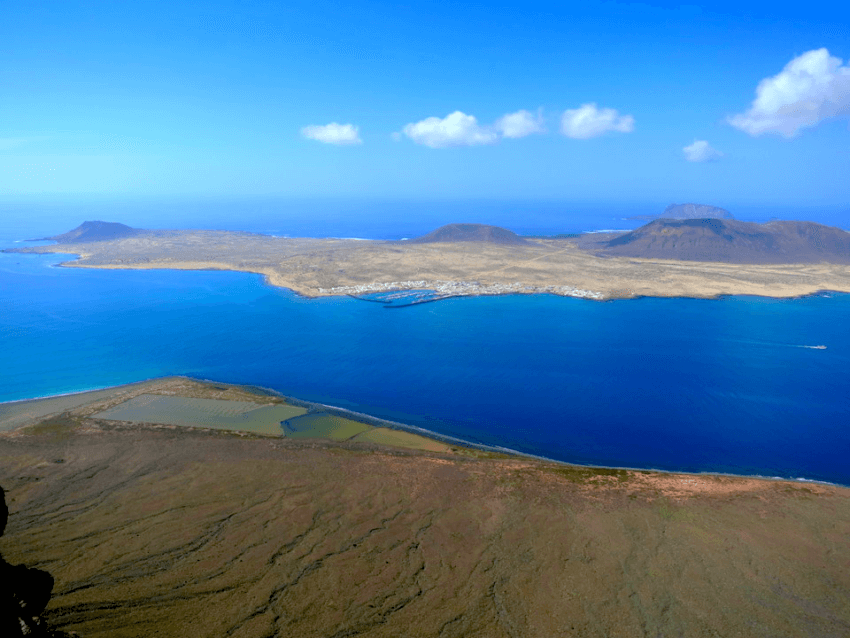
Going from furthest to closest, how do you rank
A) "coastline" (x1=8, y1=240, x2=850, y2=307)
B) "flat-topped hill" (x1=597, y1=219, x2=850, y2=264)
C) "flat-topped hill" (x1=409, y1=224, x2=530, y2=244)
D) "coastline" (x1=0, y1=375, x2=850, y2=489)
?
"flat-topped hill" (x1=409, y1=224, x2=530, y2=244) → "flat-topped hill" (x1=597, y1=219, x2=850, y2=264) → "coastline" (x1=8, y1=240, x2=850, y2=307) → "coastline" (x1=0, y1=375, x2=850, y2=489)

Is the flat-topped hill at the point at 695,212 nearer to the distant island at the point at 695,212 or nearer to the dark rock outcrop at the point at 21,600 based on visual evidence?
the distant island at the point at 695,212

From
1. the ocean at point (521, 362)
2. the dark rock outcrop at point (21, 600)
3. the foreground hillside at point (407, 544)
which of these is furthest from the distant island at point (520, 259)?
the dark rock outcrop at point (21, 600)

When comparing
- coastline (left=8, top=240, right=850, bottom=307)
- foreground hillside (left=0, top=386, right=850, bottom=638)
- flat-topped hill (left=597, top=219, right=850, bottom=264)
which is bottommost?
foreground hillside (left=0, top=386, right=850, bottom=638)

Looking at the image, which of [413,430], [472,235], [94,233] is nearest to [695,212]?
[472,235]

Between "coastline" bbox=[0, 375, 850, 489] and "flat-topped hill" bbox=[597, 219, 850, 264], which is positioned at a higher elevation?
"flat-topped hill" bbox=[597, 219, 850, 264]

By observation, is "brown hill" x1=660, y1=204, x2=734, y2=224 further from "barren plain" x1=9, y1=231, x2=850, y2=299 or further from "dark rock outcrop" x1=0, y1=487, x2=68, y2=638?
"dark rock outcrop" x1=0, y1=487, x2=68, y2=638

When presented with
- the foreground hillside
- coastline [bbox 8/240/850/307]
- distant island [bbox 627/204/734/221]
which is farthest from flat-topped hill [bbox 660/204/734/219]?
the foreground hillside

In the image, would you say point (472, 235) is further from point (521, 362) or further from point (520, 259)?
point (521, 362)
